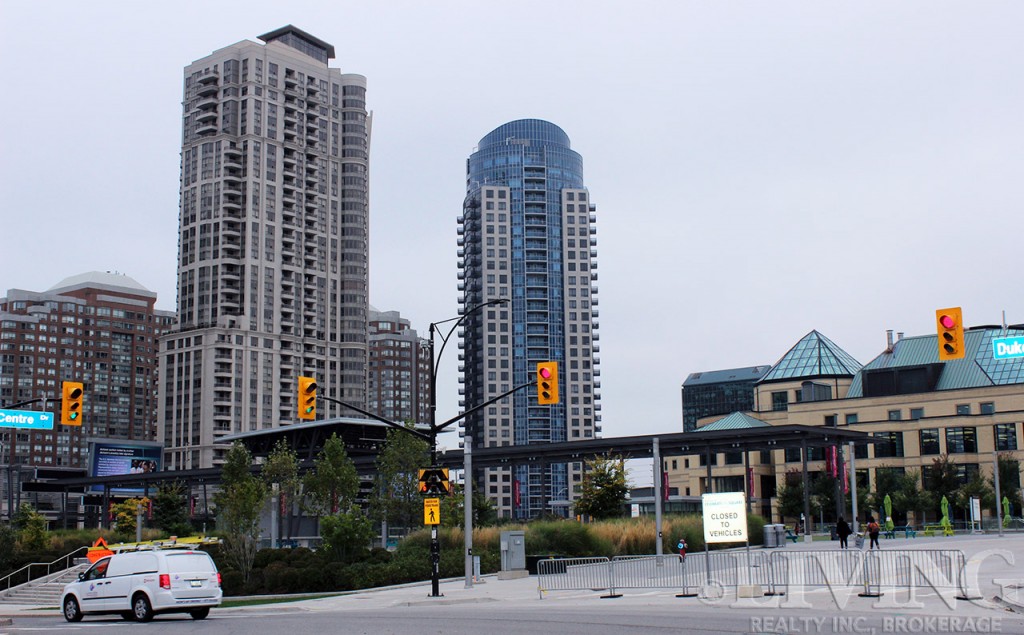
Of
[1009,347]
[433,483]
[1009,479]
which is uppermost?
[1009,347]

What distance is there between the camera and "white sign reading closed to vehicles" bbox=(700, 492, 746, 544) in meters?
28.0

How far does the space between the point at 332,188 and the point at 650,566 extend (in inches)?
6159

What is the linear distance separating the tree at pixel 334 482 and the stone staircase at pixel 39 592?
45.9 ft

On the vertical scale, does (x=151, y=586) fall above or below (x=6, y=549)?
above

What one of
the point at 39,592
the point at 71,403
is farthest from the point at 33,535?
the point at 71,403

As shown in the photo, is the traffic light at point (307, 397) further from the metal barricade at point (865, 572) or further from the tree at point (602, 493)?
the tree at point (602, 493)

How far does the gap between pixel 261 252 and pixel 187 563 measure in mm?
146006

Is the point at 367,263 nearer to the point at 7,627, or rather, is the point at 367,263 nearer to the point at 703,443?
the point at 703,443

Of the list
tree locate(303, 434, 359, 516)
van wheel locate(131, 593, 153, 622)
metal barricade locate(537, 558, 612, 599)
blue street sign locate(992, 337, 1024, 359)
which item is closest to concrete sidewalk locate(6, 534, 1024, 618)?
metal barricade locate(537, 558, 612, 599)

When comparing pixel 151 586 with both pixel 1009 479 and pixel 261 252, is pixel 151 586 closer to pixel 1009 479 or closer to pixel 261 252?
pixel 1009 479

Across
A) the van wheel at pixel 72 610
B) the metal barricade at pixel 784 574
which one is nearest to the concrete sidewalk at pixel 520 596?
the metal barricade at pixel 784 574

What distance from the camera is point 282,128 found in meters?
176

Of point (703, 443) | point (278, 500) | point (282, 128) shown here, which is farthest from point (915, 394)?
point (282, 128)

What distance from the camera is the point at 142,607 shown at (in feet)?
90.6
